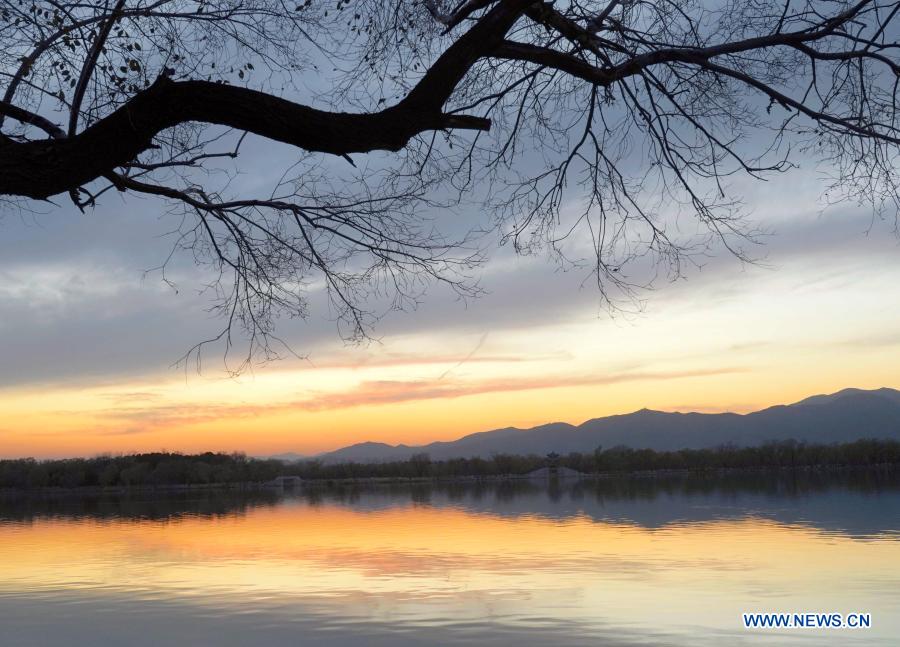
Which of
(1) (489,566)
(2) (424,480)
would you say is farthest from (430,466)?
(1) (489,566)

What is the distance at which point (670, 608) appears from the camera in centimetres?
936

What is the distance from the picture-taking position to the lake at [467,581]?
8695 millimetres

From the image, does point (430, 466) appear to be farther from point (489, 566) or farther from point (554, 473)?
point (489, 566)

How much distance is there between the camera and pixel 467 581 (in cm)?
1175

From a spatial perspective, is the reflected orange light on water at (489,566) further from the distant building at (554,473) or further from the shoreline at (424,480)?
the distant building at (554,473)

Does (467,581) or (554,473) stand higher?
(554,473)

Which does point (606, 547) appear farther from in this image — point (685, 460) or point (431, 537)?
point (685, 460)

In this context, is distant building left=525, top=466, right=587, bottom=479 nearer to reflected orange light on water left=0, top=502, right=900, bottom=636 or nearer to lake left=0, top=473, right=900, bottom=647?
lake left=0, top=473, right=900, bottom=647

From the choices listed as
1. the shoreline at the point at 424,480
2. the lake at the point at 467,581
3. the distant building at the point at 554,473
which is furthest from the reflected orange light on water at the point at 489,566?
the distant building at the point at 554,473

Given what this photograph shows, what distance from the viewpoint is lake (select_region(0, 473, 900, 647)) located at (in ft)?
28.5

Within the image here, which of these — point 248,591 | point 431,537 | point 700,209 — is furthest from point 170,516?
point 700,209

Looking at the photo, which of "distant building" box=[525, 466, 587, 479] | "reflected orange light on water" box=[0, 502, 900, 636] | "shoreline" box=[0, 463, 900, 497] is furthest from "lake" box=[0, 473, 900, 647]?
"distant building" box=[525, 466, 587, 479]

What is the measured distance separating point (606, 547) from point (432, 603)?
5816 mm

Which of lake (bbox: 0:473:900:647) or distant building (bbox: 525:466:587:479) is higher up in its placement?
distant building (bbox: 525:466:587:479)
